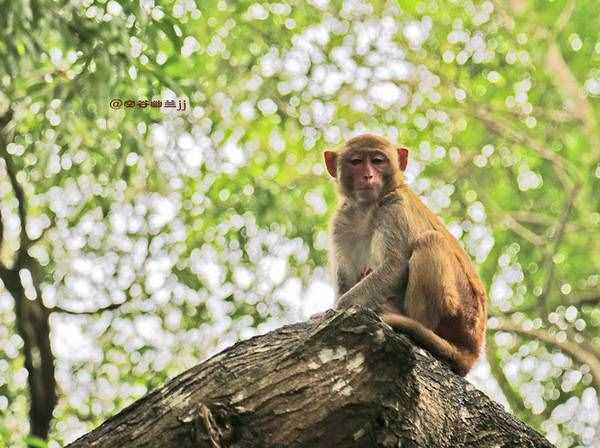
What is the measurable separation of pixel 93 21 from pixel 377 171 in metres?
2.39

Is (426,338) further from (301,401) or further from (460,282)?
(301,401)

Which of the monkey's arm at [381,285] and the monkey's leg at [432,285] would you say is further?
the monkey's arm at [381,285]

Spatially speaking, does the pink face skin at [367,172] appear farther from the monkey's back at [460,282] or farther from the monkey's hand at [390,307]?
the monkey's hand at [390,307]

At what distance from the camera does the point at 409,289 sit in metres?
5.10

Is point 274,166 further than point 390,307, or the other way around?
point 274,166

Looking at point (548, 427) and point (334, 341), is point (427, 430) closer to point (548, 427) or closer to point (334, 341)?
point (334, 341)

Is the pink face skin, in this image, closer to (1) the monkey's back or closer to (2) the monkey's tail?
(1) the monkey's back

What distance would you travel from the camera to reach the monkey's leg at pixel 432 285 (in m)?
4.98

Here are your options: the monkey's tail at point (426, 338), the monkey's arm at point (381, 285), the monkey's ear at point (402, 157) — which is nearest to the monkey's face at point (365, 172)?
the monkey's ear at point (402, 157)

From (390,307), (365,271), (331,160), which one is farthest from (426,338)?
(331,160)

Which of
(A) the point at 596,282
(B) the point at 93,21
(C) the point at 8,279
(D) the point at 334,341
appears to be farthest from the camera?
(A) the point at 596,282

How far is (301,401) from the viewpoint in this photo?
3.13 metres

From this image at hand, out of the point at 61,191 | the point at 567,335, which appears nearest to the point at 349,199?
the point at 61,191

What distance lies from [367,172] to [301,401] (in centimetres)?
277
